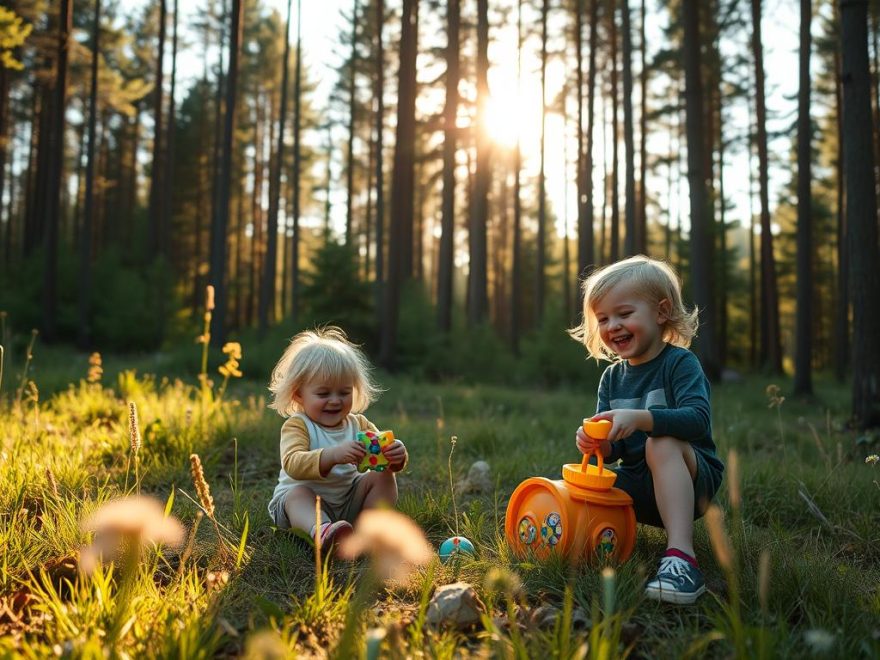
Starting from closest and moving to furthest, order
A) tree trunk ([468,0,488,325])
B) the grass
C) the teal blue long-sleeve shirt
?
the grass
the teal blue long-sleeve shirt
tree trunk ([468,0,488,325])

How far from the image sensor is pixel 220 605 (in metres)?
2.09

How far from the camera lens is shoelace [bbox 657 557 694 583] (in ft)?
7.45

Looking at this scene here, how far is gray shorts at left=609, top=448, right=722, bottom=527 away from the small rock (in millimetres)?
980

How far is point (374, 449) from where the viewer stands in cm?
278

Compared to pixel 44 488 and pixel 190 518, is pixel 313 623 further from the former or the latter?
pixel 44 488

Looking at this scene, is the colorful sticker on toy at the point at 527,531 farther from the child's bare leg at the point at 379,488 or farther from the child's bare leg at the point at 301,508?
the child's bare leg at the point at 301,508

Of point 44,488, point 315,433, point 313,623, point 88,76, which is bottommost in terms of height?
point 313,623

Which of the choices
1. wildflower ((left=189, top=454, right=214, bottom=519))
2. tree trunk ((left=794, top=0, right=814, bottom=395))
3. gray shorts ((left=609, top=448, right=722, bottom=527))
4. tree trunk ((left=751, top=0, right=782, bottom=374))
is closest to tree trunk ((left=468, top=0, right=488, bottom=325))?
tree trunk ((left=751, top=0, right=782, bottom=374))

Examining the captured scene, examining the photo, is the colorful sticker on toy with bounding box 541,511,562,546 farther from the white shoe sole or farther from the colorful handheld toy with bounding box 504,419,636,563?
the white shoe sole

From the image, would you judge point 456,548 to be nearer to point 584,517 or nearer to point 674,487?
point 584,517

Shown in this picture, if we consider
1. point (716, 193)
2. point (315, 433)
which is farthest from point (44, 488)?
point (716, 193)

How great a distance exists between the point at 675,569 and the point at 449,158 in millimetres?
15040

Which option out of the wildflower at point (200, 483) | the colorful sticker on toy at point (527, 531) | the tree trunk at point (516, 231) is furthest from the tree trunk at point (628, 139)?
the wildflower at point (200, 483)

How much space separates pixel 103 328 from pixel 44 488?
16.6 metres
